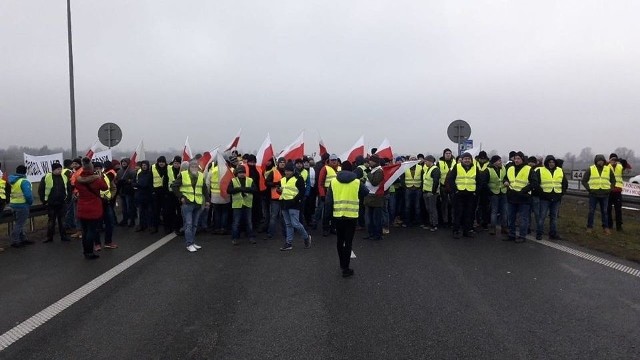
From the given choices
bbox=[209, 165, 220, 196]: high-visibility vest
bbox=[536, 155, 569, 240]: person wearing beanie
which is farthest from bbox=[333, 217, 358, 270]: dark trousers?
bbox=[536, 155, 569, 240]: person wearing beanie

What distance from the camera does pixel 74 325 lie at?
16.8ft

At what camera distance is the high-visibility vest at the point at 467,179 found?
1068cm

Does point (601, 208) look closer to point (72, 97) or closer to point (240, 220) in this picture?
point (240, 220)

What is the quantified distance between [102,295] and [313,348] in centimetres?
321

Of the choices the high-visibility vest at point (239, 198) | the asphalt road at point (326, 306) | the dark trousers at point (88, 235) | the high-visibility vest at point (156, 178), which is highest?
the high-visibility vest at point (156, 178)

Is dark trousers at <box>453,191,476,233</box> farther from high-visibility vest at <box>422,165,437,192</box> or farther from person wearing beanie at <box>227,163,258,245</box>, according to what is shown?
person wearing beanie at <box>227,163,258,245</box>

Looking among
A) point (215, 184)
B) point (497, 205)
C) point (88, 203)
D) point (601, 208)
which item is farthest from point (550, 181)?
point (88, 203)

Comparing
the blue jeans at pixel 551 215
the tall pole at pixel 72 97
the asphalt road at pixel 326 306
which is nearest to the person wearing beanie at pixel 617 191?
the blue jeans at pixel 551 215

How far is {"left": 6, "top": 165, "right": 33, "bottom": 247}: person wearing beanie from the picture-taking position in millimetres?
10117

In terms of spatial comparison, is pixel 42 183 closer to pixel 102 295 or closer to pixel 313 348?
pixel 102 295

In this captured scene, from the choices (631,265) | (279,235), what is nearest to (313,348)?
(631,265)

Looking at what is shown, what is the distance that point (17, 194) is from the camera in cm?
1020

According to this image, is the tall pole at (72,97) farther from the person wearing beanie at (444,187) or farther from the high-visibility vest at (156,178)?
the person wearing beanie at (444,187)

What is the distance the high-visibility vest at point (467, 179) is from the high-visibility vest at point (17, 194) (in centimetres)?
912
